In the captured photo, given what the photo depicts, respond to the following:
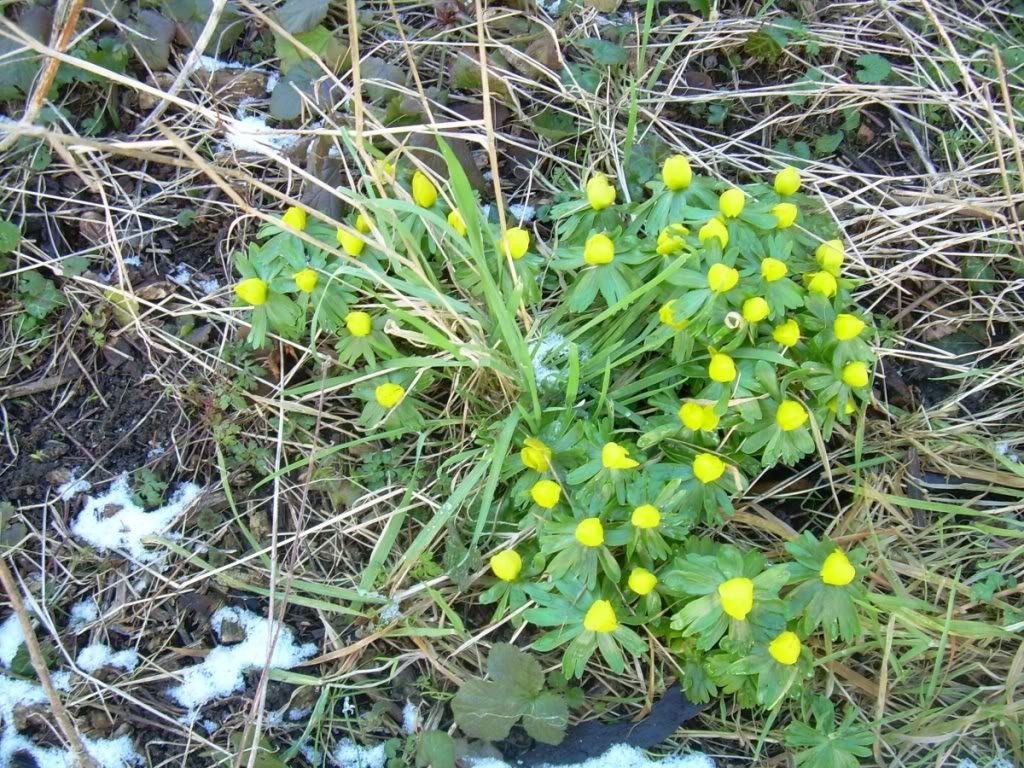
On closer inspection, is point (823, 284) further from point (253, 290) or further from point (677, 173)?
point (253, 290)

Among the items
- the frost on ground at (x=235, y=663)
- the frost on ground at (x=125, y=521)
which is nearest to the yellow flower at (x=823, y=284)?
the frost on ground at (x=235, y=663)

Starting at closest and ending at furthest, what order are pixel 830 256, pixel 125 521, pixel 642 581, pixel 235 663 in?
pixel 642 581
pixel 830 256
pixel 235 663
pixel 125 521

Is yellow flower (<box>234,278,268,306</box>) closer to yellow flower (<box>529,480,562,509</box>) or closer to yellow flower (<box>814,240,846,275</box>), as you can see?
yellow flower (<box>529,480,562,509</box>)

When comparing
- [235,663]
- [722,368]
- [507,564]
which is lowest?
[235,663]

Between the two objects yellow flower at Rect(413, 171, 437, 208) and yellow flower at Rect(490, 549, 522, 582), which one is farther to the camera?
yellow flower at Rect(413, 171, 437, 208)

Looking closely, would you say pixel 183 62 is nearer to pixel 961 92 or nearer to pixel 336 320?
pixel 336 320

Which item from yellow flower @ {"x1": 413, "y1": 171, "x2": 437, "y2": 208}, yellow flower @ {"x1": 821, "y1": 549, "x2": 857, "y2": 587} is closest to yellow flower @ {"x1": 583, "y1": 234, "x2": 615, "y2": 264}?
yellow flower @ {"x1": 413, "y1": 171, "x2": 437, "y2": 208}

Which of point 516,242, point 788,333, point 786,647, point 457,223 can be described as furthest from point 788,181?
point 786,647
